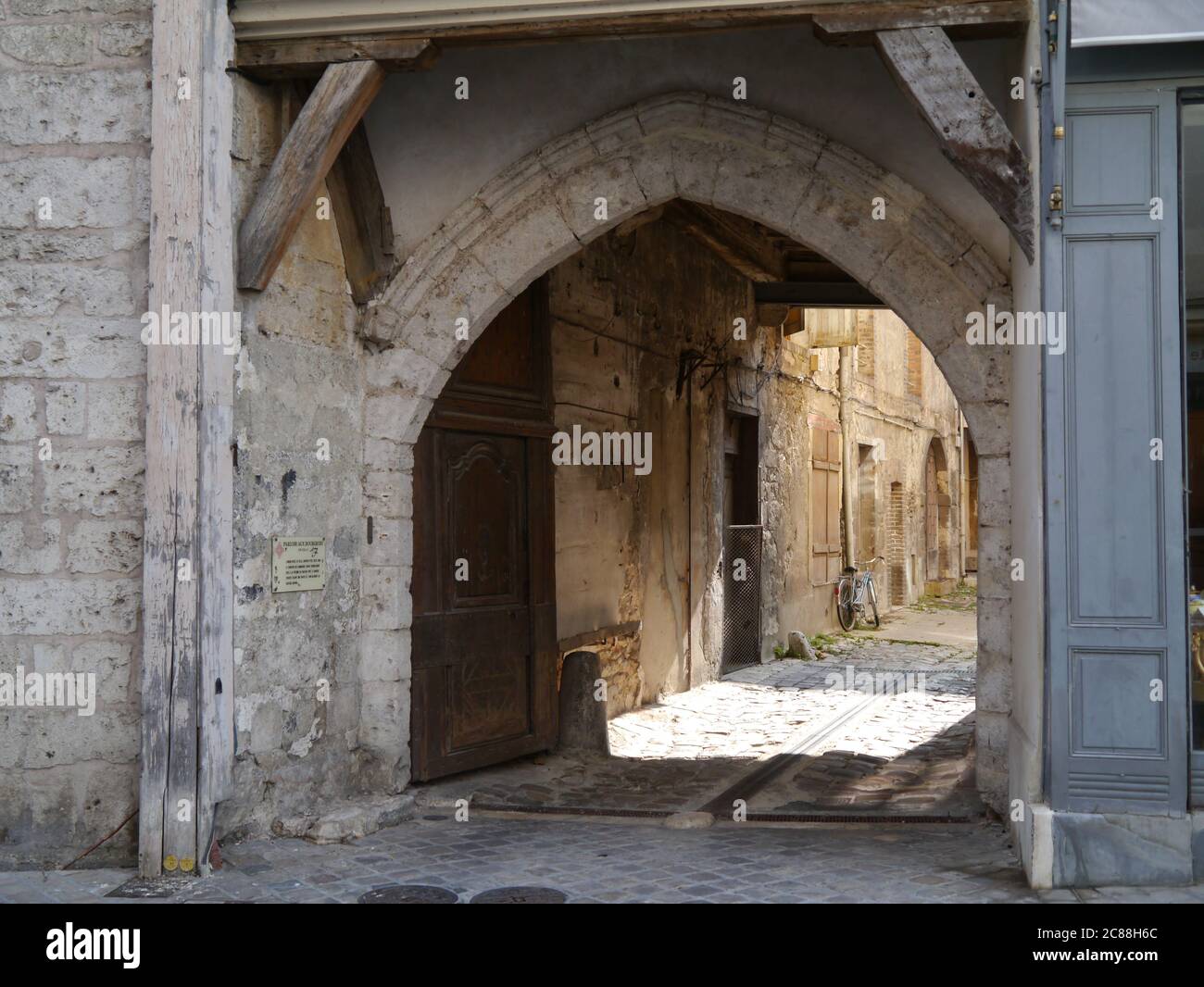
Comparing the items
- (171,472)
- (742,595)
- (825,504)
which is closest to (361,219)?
(171,472)

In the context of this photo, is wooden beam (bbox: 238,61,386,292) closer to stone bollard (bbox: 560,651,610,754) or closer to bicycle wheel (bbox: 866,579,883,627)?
stone bollard (bbox: 560,651,610,754)

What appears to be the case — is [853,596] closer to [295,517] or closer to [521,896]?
[295,517]

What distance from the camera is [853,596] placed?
51.0 feet

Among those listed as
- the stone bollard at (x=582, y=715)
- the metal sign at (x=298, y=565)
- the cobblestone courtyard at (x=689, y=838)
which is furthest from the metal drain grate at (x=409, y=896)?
the stone bollard at (x=582, y=715)

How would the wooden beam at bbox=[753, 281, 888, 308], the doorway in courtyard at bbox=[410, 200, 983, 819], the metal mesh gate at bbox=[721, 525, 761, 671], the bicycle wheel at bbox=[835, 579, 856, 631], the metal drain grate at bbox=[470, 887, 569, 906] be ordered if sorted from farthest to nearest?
the bicycle wheel at bbox=[835, 579, 856, 631] → the metal mesh gate at bbox=[721, 525, 761, 671] → the wooden beam at bbox=[753, 281, 888, 308] → the doorway in courtyard at bbox=[410, 200, 983, 819] → the metal drain grate at bbox=[470, 887, 569, 906]

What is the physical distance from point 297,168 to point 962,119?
2.48 meters

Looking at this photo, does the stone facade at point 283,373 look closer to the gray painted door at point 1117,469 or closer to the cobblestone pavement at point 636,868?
the cobblestone pavement at point 636,868

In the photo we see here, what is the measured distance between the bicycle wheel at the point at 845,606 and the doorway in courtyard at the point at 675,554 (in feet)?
0.59

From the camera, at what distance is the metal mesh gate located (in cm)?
1178

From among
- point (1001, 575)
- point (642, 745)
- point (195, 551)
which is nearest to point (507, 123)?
point (195, 551)

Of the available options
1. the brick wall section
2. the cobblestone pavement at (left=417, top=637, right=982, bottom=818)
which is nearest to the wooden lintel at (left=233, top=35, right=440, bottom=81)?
the brick wall section

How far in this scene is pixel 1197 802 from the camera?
13.6 feet

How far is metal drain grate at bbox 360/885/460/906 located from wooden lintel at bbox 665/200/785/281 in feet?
20.2

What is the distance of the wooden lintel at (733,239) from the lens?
9672 mm
